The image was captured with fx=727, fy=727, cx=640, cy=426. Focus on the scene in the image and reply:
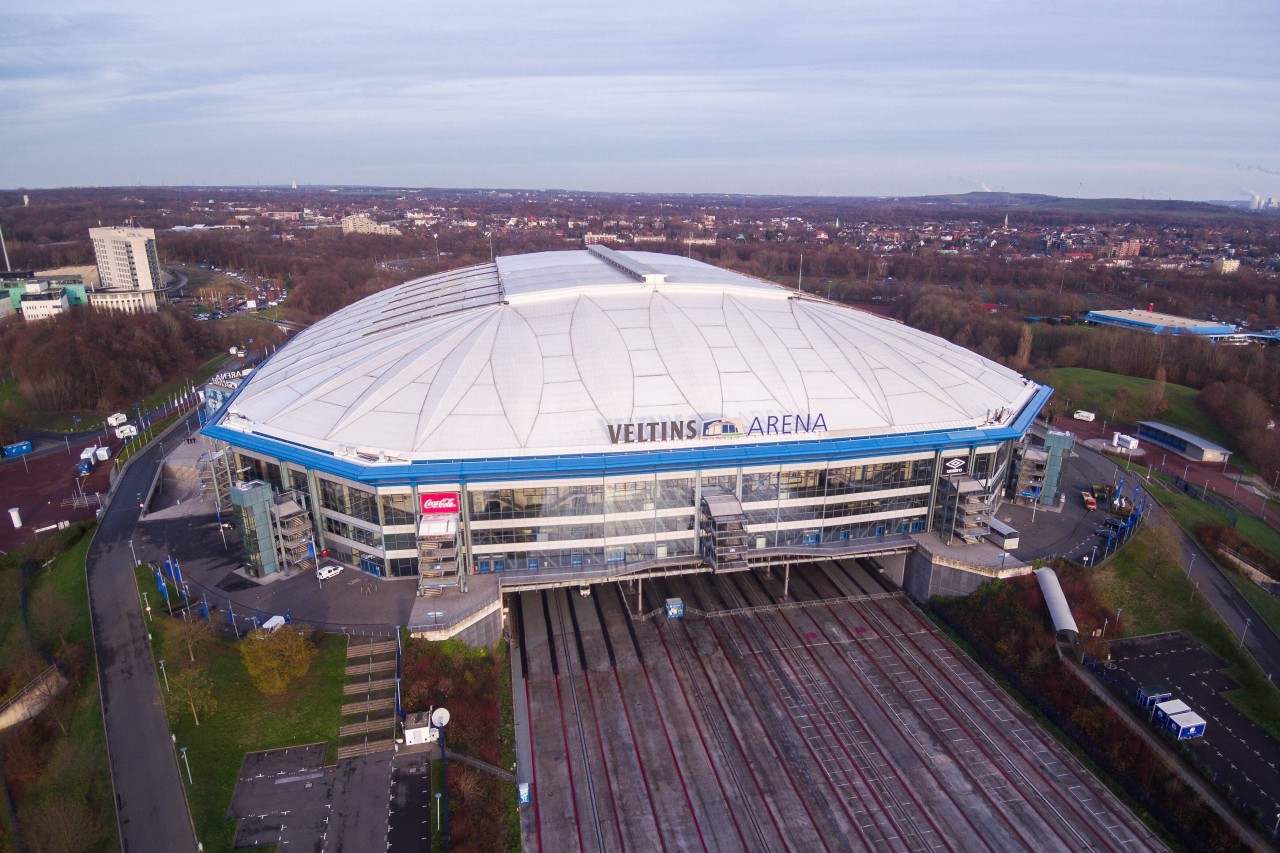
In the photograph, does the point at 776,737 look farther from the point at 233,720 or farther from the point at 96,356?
the point at 96,356

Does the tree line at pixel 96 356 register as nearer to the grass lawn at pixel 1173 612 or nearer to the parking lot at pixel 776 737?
the parking lot at pixel 776 737

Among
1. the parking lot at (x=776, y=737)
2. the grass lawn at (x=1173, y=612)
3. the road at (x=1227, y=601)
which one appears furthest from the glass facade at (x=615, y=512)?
the road at (x=1227, y=601)

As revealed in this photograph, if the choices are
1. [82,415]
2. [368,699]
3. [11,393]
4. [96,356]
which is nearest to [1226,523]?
[368,699]

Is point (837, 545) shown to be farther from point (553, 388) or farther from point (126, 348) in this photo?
point (126, 348)

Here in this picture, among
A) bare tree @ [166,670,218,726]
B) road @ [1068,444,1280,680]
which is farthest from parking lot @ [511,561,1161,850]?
road @ [1068,444,1280,680]

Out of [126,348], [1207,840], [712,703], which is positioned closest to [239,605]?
[712,703]
